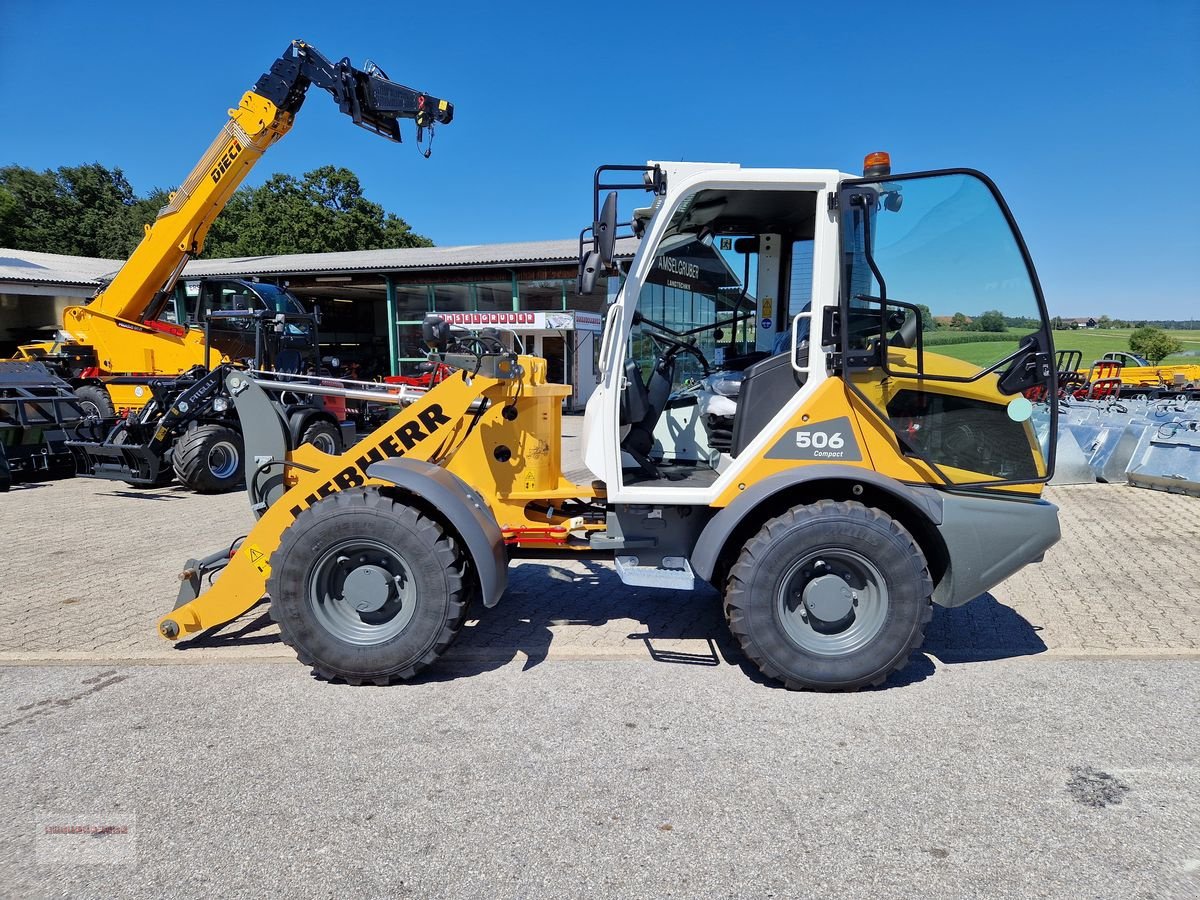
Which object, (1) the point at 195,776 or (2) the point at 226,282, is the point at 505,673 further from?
(2) the point at 226,282

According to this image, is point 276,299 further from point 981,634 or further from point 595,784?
point 981,634

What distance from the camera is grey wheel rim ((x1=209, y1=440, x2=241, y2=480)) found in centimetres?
899

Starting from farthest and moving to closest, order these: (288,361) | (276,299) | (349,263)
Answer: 1. (349,263)
2. (276,299)
3. (288,361)

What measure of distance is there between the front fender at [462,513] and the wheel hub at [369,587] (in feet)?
1.45

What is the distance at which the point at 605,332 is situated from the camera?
12.4 feet

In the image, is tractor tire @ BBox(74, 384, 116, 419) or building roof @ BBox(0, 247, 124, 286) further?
building roof @ BBox(0, 247, 124, 286)

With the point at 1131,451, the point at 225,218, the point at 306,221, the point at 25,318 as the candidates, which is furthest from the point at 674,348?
the point at 225,218

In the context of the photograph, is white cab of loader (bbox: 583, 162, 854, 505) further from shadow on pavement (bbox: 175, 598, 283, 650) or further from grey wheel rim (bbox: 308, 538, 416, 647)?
shadow on pavement (bbox: 175, 598, 283, 650)

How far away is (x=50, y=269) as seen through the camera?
81.7 ft

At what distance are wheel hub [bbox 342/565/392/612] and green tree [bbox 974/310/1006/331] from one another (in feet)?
11.2

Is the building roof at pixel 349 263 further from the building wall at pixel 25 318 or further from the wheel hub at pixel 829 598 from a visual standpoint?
the wheel hub at pixel 829 598

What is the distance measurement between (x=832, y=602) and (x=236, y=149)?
1095cm

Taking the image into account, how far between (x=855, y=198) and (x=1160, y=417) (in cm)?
1085

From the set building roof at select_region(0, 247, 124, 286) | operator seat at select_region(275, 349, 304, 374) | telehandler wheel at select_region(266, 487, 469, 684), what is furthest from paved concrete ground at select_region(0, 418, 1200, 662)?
building roof at select_region(0, 247, 124, 286)
